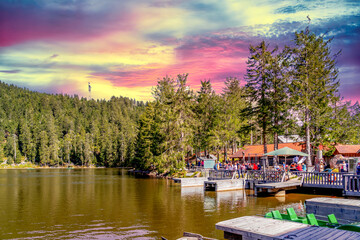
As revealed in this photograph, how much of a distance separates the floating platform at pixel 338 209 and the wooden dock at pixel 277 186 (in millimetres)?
10873

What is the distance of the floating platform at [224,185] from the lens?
35.2 m

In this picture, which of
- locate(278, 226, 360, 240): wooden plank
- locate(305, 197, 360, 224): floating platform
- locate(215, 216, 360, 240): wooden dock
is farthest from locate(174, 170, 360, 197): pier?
locate(278, 226, 360, 240): wooden plank

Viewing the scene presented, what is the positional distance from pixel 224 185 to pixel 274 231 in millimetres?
25002

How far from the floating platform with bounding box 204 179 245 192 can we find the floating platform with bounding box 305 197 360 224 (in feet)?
58.2

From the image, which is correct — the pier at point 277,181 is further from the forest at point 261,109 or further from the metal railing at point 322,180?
the forest at point 261,109

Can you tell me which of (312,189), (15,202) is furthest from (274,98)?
(15,202)

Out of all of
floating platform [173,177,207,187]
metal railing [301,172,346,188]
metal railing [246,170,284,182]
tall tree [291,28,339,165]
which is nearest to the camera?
metal railing [301,172,346,188]

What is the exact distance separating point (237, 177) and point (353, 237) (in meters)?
28.4

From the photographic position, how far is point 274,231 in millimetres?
10766

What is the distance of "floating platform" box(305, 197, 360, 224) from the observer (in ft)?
52.4

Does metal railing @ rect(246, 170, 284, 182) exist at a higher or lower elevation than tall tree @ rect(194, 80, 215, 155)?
lower

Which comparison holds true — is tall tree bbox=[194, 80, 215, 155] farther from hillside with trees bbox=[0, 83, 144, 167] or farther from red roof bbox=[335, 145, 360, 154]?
hillside with trees bbox=[0, 83, 144, 167]

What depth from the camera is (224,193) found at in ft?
110

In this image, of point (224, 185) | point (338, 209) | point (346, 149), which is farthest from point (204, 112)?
point (338, 209)
